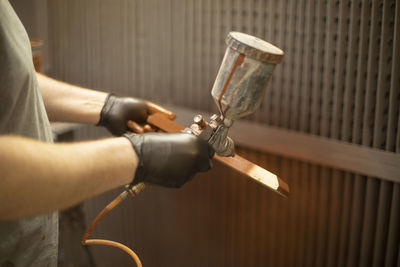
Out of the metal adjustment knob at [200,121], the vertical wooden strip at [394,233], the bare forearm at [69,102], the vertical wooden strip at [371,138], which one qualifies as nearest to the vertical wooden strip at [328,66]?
the vertical wooden strip at [371,138]

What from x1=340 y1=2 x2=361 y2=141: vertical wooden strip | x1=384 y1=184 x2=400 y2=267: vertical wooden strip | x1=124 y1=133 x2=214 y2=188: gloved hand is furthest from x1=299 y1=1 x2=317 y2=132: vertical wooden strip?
x1=124 y1=133 x2=214 y2=188: gloved hand

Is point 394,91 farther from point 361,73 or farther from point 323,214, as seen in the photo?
point 323,214

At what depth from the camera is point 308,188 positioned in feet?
5.35

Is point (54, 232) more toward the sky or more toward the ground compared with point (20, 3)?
more toward the ground

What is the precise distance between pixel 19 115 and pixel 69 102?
37 cm

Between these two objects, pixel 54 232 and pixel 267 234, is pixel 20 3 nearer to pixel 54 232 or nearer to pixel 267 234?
pixel 54 232

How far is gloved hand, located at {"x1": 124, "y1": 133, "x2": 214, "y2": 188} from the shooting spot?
1.03 meters

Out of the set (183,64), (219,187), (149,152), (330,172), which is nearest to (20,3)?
(183,64)

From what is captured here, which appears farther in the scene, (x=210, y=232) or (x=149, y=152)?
(x=210, y=232)

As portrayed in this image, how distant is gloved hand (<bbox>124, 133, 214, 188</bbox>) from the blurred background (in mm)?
654

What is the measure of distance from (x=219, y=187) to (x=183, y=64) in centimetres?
58

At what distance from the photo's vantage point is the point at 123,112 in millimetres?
1444

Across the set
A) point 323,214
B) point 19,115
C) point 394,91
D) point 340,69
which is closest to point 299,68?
point 340,69

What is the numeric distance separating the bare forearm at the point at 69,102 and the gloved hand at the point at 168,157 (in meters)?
0.45
